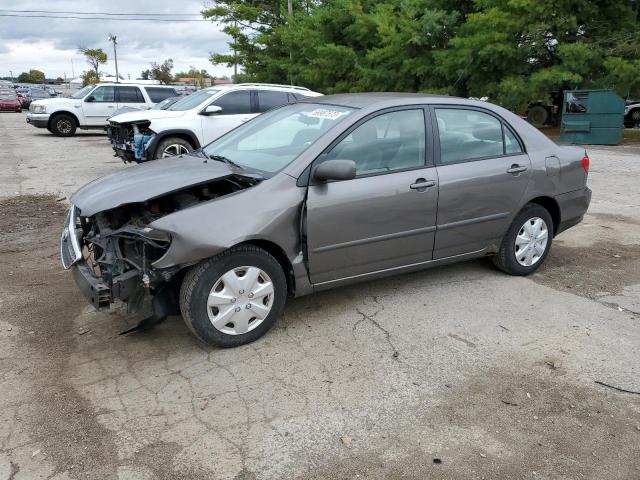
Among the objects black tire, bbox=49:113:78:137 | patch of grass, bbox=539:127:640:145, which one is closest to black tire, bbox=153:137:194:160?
patch of grass, bbox=539:127:640:145

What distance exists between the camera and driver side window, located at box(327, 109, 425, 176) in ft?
13.1

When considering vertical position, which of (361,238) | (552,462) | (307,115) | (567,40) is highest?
(567,40)

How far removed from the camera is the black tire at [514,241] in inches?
192

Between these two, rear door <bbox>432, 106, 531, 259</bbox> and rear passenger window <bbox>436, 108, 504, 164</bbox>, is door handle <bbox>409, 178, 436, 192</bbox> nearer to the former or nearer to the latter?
rear door <bbox>432, 106, 531, 259</bbox>

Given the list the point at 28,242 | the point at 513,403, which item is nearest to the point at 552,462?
the point at 513,403

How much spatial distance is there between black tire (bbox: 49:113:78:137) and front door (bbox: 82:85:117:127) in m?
0.57

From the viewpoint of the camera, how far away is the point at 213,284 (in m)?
3.46

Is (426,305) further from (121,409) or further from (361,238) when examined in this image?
(121,409)

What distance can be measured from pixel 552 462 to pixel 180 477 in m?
1.75

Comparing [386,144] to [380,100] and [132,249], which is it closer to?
[380,100]

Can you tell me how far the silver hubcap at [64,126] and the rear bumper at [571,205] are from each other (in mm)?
18159

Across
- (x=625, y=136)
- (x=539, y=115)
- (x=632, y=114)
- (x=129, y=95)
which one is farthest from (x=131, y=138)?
(x=632, y=114)

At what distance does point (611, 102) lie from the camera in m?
16.4

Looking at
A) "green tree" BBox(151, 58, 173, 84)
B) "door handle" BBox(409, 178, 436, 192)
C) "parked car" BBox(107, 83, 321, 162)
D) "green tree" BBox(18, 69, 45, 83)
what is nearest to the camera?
"door handle" BBox(409, 178, 436, 192)
